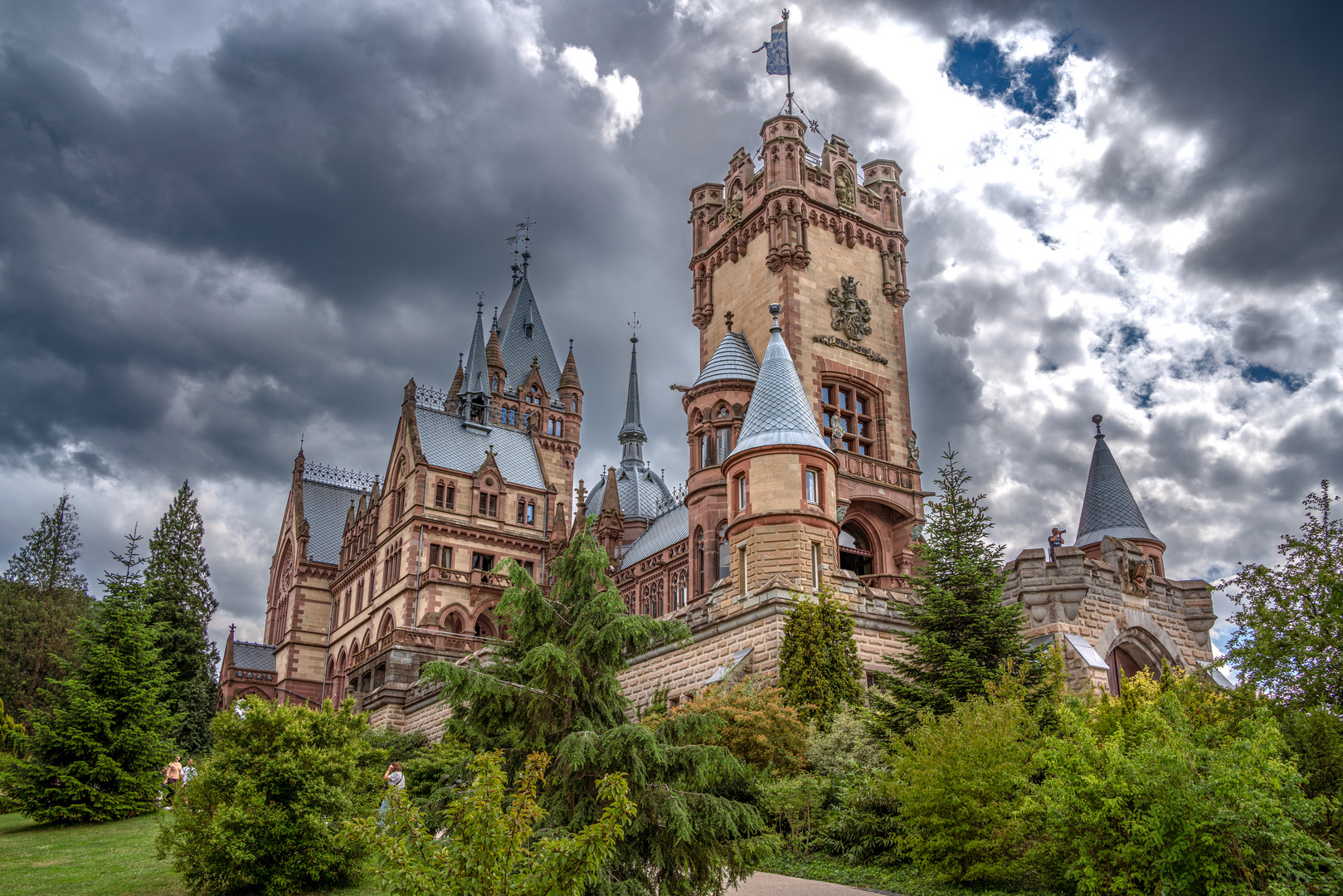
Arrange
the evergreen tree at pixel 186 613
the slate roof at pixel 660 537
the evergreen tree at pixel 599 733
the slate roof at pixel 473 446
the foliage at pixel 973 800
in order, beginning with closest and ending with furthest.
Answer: the evergreen tree at pixel 599 733
the foliage at pixel 973 800
the evergreen tree at pixel 186 613
the slate roof at pixel 660 537
the slate roof at pixel 473 446

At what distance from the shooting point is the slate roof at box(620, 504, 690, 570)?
51.9 metres

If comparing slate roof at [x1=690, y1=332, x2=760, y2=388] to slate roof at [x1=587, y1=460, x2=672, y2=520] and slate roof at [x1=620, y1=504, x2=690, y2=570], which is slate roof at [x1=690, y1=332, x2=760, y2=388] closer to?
slate roof at [x1=620, y1=504, x2=690, y2=570]

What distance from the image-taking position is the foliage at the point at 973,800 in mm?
13453

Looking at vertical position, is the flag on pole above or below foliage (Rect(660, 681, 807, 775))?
above

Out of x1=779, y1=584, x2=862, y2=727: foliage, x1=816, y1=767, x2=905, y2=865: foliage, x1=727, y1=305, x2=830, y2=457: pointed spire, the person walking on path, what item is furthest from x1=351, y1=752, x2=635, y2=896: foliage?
x1=727, y1=305, x2=830, y2=457: pointed spire

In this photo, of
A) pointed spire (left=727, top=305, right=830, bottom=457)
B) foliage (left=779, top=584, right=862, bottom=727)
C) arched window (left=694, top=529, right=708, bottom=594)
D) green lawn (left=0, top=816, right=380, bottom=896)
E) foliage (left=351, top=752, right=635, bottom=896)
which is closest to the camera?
foliage (left=351, top=752, right=635, bottom=896)

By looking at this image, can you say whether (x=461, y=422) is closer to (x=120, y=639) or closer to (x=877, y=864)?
(x=120, y=639)

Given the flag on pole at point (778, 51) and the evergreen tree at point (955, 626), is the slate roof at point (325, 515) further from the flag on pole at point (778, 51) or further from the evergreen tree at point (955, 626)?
the evergreen tree at point (955, 626)

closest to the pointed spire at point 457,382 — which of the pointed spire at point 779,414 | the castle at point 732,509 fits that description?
the castle at point 732,509

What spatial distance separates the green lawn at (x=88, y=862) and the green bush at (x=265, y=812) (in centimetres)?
73

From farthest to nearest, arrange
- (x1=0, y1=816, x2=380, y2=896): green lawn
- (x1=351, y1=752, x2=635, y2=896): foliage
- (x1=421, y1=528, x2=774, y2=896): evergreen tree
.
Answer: (x1=0, y1=816, x2=380, y2=896): green lawn, (x1=421, y1=528, x2=774, y2=896): evergreen tree, (x1=351, y1=752, x2=635, y2=896): foliage

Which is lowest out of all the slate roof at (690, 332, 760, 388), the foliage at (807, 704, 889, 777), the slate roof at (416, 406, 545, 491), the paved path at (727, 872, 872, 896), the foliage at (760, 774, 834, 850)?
the paved path at (727, 872, 872, 896)

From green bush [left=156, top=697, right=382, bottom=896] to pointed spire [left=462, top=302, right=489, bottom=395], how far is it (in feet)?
169

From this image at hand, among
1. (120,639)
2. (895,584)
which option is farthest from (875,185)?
(120,639)
